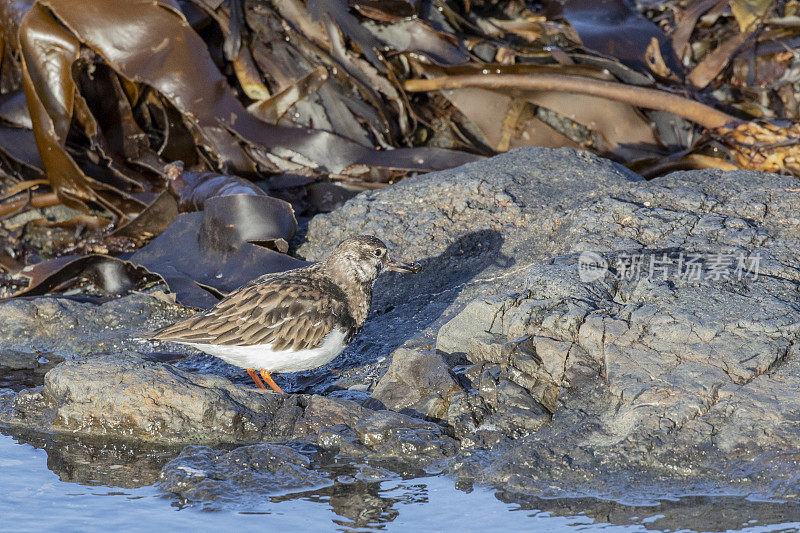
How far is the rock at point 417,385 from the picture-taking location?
11.3 feet

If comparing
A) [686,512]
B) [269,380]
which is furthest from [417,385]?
[686,512]

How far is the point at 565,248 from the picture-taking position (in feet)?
13.6

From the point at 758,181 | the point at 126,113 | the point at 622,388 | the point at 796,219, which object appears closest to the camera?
the point at 622,388

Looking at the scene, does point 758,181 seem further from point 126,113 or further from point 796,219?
point 126,113

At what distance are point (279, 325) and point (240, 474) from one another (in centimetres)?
92

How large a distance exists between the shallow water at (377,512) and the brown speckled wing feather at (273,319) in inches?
35.9

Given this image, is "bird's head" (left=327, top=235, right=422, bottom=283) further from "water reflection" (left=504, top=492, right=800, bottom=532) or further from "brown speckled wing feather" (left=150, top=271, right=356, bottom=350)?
"water reflection" (left=504, top=492, right=800, bottom=532)

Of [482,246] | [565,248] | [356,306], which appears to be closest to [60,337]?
[356,306]

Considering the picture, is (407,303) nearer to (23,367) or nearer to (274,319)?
(274,319)

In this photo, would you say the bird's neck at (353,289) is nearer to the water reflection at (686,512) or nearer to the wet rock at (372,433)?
the wet rock at (372,433)

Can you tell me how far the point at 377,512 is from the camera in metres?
2.91

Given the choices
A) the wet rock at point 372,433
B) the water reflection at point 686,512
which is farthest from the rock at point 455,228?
the water reflection at point 686,512

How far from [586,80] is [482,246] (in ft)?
5.24

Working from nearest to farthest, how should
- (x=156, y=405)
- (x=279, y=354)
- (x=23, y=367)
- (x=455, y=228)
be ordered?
(x=156, y=405) → (x=279, y=354) → (x=23, y=367) → (x=455, y=228)
